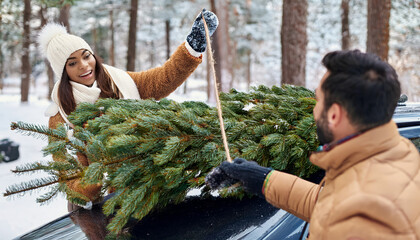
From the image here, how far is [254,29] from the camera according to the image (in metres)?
22.0

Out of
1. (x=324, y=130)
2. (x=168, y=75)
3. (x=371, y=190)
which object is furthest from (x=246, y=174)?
(x=168, y=75)

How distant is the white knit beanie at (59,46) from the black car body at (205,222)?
4.07 feet

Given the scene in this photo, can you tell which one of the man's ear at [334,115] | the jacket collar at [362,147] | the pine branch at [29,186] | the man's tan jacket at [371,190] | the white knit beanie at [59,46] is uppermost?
the white knit beanie at [59,46]

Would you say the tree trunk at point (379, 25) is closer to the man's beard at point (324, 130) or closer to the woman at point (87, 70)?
the woman at point (87, 70)

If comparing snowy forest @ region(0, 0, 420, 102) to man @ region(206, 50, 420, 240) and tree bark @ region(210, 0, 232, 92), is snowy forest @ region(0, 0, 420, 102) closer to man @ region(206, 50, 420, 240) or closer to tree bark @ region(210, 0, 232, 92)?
tree bark @ region(210, 0, 232, 92)

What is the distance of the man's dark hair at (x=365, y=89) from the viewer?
36.2 inches

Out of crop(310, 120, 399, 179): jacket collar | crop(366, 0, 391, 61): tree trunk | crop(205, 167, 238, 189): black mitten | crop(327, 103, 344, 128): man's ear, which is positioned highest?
crop(366, 0, 391, 61): tree trunk

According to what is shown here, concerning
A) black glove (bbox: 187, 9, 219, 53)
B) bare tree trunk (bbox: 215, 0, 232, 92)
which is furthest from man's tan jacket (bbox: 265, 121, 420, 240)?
bare tree trunk (bbox: 215, 0, 232, 92)

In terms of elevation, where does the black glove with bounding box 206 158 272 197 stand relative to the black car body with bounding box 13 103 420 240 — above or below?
above

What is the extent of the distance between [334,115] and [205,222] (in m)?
0.89

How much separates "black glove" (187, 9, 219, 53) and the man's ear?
1.70 m

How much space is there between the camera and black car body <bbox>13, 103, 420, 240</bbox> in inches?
58.0

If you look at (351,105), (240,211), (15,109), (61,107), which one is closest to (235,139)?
(240,211)

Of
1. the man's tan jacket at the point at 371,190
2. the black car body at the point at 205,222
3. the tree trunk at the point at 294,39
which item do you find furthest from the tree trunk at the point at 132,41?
the man's tan jacket at the point at 371,190
